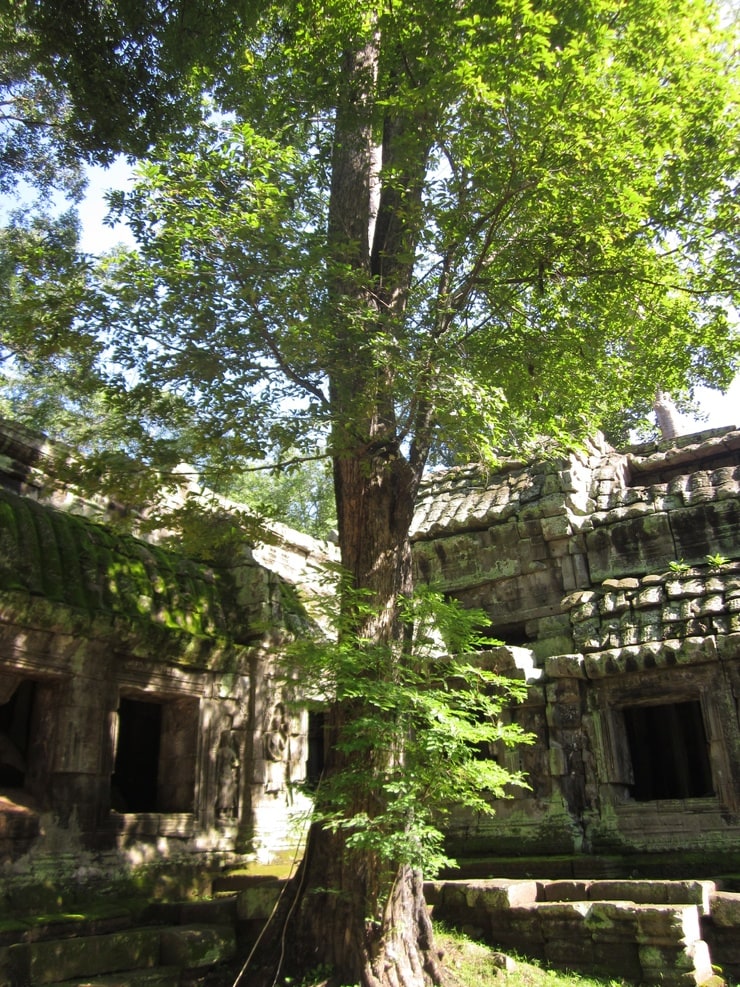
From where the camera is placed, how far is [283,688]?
31.4 ft

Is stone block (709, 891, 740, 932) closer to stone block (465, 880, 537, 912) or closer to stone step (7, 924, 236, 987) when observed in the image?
stone block (465, 880, 537, 912)

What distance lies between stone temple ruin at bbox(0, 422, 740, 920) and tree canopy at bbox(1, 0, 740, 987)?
3.20 feet

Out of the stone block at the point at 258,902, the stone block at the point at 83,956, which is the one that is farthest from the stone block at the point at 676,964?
the stone block at the point at 83,956

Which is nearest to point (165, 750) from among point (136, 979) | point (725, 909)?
point (136, 979)

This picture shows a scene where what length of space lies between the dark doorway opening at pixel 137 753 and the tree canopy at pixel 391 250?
4.12 meters

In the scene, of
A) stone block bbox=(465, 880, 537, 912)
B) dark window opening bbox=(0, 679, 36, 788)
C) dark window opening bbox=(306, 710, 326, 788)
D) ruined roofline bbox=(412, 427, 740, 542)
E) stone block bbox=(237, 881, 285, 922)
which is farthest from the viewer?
dark window opening bbox=(306, 710, 326, 788)

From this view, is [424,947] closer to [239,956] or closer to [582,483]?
[239,956]

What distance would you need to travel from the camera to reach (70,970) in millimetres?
5879

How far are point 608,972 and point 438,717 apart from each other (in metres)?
2.60

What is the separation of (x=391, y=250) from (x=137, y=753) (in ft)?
23.2

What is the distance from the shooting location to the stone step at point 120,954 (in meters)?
5.68

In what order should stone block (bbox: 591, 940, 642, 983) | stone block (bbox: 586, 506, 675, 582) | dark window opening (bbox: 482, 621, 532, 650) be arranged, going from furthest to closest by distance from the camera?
dark window opening (bbox: 482, 621, 532, 650), stone block (bbox: 586, 506, 675, 582), stone block (bbox: 591, 940, 642, 983)

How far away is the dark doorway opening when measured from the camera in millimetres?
10102

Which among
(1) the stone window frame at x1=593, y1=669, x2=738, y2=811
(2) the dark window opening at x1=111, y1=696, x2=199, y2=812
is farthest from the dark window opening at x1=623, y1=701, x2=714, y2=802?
(2) the dark window opening at x1=111, y1=696, x2=199, y2=812
